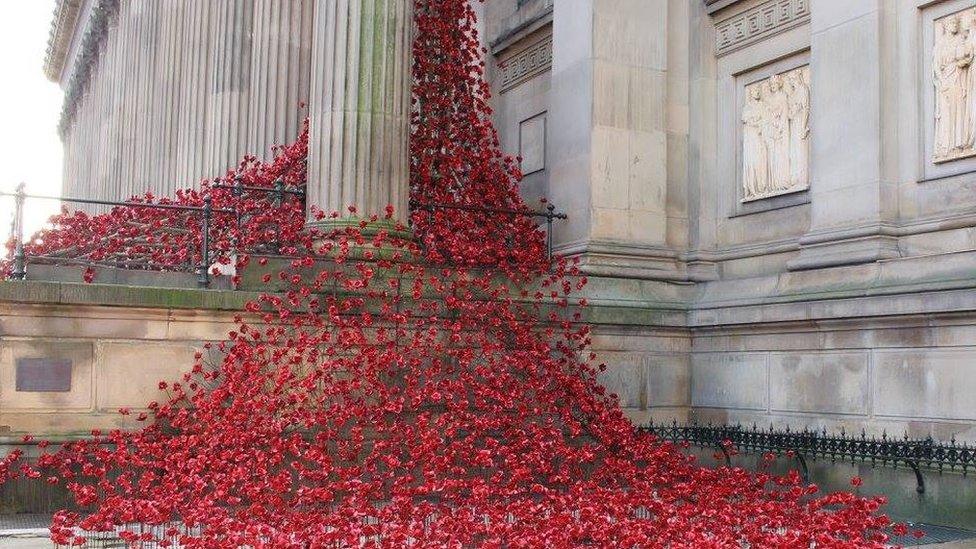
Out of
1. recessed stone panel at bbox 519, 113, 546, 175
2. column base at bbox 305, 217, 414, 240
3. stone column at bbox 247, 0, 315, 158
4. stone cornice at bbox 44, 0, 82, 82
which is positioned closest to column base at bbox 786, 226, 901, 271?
column base at bbox 305, 217, 414, 240

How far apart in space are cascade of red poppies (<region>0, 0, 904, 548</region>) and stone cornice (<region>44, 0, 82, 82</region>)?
4761cm

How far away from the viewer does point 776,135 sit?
15711 millimetres

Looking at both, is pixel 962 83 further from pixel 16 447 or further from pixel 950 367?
pixel 16 447

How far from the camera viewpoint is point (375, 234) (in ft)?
48.6

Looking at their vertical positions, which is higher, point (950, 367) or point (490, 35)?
point (490, 35)

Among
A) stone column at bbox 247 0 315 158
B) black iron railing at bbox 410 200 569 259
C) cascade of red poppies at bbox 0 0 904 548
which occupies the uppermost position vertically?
stone column at bbox 247 0 315 158

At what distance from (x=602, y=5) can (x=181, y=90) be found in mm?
10696

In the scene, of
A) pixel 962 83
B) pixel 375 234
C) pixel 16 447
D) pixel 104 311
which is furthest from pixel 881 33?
pixel 16 447

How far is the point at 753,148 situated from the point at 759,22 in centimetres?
173

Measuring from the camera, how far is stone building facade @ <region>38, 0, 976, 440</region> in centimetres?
1305

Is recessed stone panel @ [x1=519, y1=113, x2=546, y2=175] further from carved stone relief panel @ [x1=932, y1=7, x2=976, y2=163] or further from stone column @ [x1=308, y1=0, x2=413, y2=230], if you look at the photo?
carved stone relief panel @ [x1=932, y1=7, x2=976, y2=163]

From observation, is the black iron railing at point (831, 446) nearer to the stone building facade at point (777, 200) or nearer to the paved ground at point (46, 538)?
the stone building facade at point (777, 200)

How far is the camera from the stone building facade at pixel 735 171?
1305cm

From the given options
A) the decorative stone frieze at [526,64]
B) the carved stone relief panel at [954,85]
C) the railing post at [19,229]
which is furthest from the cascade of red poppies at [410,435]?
the decorative stone frieze at [526,64]
